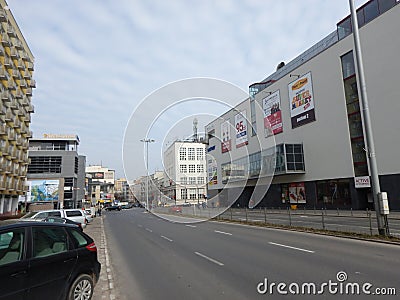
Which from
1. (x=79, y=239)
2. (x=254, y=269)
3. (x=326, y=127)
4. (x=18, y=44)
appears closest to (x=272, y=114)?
(x=326, y=127)

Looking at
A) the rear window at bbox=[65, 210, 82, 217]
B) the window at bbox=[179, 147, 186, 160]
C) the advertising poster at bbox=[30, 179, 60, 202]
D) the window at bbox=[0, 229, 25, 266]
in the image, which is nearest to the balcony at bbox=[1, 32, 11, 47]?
the rear window at bbox=[65, 210, 82, 217]

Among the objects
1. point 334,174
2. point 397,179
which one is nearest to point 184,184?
point 397,179

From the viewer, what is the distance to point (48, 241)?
5.22 meters

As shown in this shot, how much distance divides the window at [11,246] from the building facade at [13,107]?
153ft

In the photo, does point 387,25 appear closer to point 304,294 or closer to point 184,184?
point 184,184

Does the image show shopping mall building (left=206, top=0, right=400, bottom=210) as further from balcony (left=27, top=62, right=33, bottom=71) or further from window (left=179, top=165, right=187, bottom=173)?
balcony (left=27, top=62, right=33, bottom=71)

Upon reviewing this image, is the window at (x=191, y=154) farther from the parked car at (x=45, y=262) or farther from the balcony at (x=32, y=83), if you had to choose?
the balcony at (x=32, y=83)

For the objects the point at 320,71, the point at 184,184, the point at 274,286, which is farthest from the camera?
the point at 320,71

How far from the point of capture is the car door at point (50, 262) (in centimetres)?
460

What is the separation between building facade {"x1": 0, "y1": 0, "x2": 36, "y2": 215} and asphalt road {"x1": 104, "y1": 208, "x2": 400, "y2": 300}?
42948mm

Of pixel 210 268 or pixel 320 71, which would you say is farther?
pixel 320 71

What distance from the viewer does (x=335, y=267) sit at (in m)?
7.90

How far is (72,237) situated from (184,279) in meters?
2.93

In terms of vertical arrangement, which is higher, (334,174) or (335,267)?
(334,174)
